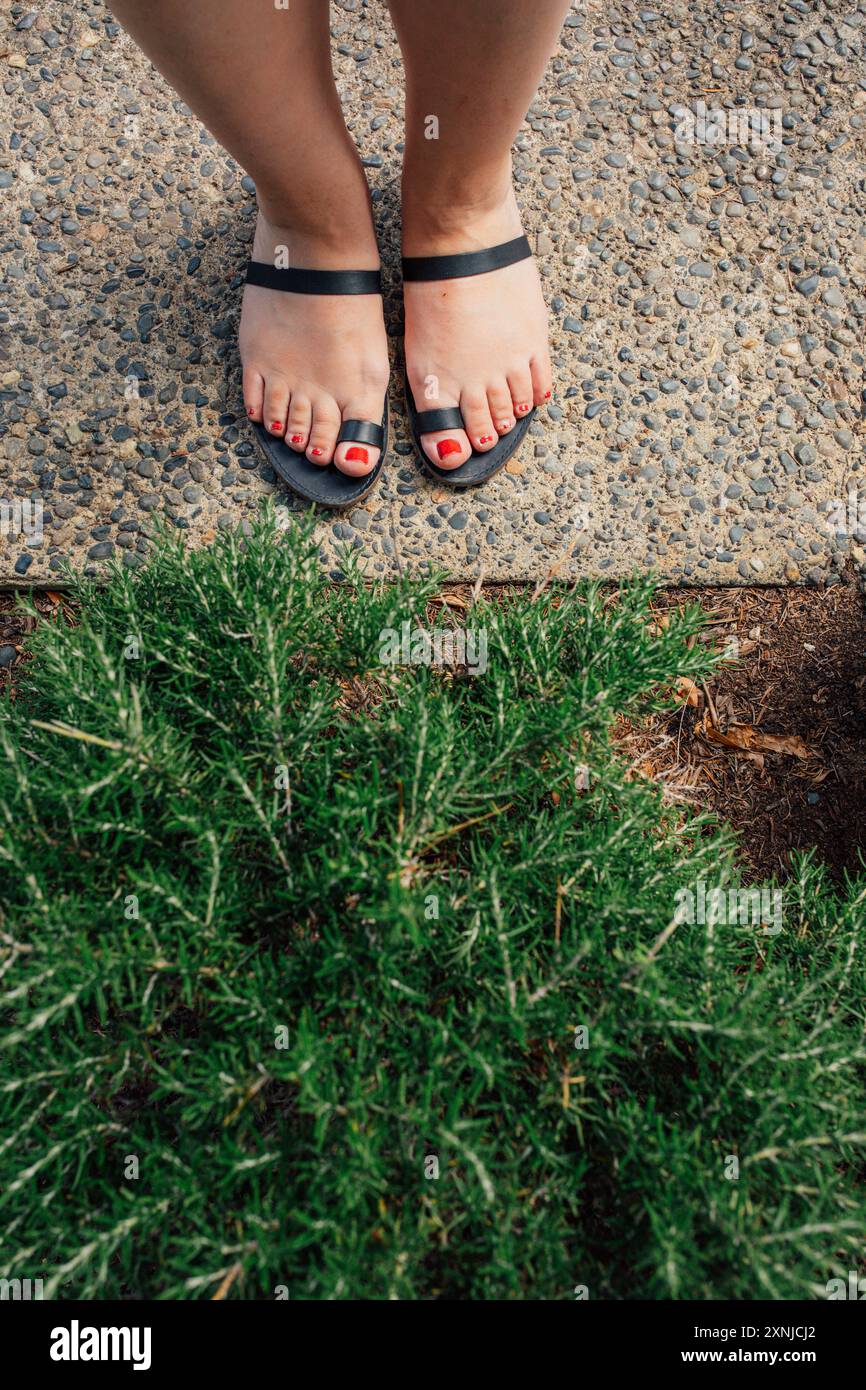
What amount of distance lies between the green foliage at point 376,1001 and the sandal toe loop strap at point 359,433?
795 millimetres

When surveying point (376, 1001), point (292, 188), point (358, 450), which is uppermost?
point (292, 188)

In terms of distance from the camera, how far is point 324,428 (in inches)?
101

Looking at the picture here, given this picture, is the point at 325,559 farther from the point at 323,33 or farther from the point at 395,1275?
the point at 395,1275

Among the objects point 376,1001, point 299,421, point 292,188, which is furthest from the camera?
point 299,421

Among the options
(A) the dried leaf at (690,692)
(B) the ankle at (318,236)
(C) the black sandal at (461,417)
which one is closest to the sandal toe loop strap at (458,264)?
(C) the black sandal at (461,417)

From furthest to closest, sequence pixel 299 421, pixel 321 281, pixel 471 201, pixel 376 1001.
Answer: pixel 299 421
pixel 321 281
pixel 471 201
pixel 376 1001

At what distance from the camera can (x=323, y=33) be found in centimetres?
192

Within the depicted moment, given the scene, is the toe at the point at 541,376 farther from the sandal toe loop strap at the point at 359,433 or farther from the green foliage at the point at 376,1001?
the green foliage at the point at 376,1001

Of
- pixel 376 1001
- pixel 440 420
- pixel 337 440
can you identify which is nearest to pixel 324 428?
pixel 337 440

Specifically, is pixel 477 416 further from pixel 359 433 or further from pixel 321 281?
pixel 321 281

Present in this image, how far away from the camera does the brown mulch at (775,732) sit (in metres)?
2.46

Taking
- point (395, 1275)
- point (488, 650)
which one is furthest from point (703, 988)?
point (488, 650)

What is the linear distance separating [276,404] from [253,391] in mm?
89

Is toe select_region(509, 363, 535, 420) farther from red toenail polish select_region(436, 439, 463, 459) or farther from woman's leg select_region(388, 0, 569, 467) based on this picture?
red toenail polish select_region(436, 439, 463, 459)
